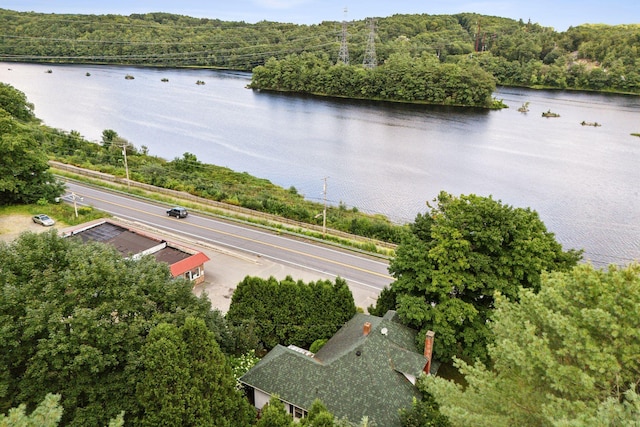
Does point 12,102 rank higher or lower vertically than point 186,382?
higher

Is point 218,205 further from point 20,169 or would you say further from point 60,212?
point 20,169

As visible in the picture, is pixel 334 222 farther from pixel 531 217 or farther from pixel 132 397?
pixel 132 397

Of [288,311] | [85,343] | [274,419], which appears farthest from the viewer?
[288,311]

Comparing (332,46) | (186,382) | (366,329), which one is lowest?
(366,329)

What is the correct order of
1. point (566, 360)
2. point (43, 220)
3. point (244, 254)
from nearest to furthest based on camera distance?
1. point (566, 360)
2. point (244, 254)
3. point (43, 220)

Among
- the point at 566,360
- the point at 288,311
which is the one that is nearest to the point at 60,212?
the point at 288,311

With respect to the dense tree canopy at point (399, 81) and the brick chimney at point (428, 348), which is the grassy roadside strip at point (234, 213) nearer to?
the brick chimney at point (428, 348)

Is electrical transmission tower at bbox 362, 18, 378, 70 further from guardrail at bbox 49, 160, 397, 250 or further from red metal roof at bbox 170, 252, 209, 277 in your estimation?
red metal roof at bbox 170, 252, 209, 277

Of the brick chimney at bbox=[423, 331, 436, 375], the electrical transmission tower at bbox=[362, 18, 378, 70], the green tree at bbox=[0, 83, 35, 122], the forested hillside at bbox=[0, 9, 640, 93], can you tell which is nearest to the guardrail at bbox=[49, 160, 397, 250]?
the green tree at bbox=[0, 83, 35, 122]
